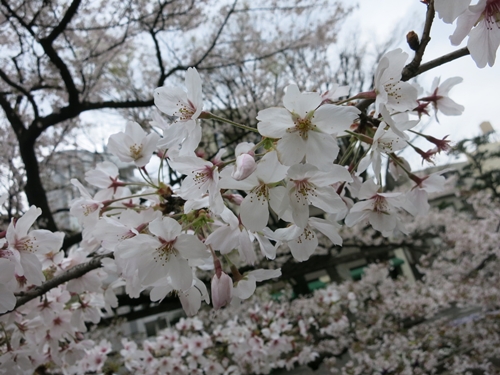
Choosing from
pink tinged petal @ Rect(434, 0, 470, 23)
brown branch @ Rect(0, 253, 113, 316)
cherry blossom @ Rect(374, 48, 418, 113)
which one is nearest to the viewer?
pink tinged petal @ Rect(434, 0, 470, 23)

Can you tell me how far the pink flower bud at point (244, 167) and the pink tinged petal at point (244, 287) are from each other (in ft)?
1.55

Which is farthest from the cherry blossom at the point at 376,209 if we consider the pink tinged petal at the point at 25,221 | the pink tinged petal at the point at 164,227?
the pink tinged petal at the point at 25,221

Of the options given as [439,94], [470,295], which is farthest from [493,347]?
[439,94]

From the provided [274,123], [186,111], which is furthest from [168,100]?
[274,123]

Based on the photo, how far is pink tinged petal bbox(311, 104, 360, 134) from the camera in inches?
31.4

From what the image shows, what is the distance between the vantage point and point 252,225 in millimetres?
888

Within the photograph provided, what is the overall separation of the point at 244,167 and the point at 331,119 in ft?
0.77

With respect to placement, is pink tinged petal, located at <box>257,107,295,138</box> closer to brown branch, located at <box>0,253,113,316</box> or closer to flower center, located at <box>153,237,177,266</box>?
flower center, located at <box>153,237,177,266</box>

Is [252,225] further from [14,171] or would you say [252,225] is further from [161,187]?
[14,171]

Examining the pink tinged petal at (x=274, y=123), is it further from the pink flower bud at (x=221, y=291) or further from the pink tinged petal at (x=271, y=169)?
the pink flower bud at (x=221, y=291)

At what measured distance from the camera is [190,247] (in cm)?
93

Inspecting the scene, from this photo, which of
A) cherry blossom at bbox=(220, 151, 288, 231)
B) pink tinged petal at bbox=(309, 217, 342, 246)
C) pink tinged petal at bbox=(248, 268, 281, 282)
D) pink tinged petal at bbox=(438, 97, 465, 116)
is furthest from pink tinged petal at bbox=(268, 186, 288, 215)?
pink tinged petal at bbox=(438, 97, 465, 116)

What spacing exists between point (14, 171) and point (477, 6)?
847cm

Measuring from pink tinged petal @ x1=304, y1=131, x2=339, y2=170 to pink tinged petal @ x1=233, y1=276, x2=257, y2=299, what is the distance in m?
0.48
